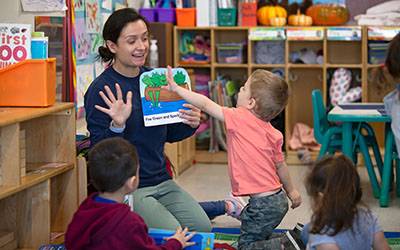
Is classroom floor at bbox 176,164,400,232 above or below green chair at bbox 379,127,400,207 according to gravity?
below

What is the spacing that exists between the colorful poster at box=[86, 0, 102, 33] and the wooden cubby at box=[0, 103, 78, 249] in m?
1.25

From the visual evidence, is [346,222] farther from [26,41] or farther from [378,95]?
[378,95]

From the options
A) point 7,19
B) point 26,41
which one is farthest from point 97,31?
point 26,41

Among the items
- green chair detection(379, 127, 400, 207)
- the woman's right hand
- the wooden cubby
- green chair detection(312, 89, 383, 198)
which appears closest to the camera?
the woman's right hand

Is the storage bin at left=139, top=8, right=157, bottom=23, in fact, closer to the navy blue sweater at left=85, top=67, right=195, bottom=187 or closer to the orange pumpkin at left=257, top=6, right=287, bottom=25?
the orange pumpkin at left=257, top=6, right=287, bottom=25

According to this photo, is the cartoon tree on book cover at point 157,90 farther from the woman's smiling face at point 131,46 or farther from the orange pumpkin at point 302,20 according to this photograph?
the orange pumpkin at point 302,20

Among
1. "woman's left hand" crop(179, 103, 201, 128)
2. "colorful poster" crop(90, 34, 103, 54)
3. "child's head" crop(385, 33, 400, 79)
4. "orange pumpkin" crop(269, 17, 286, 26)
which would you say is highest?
"orange pumpkin" crop(269, 17, 286, 26)

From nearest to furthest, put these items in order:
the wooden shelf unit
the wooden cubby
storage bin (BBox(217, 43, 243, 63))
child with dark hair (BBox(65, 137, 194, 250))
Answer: child with dark hair (BBox(65, 137, 194, 250)) → the wooden cubby → the wooden shelf unit → storage bin (BBox(217, 43, 243, 63))

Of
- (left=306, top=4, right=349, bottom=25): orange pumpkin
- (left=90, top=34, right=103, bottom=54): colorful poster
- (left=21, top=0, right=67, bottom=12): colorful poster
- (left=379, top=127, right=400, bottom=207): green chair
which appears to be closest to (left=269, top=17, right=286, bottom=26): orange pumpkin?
(left=306, top=4, right=349, bottom=25): orange pumpkin

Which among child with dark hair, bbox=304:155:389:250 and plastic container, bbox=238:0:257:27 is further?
plastic container, bbox=238:0:257:27

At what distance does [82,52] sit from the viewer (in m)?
4.66

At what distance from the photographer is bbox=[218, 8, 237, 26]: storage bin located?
646cm

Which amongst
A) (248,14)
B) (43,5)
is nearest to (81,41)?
(43,5)

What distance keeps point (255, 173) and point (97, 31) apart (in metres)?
2.05
